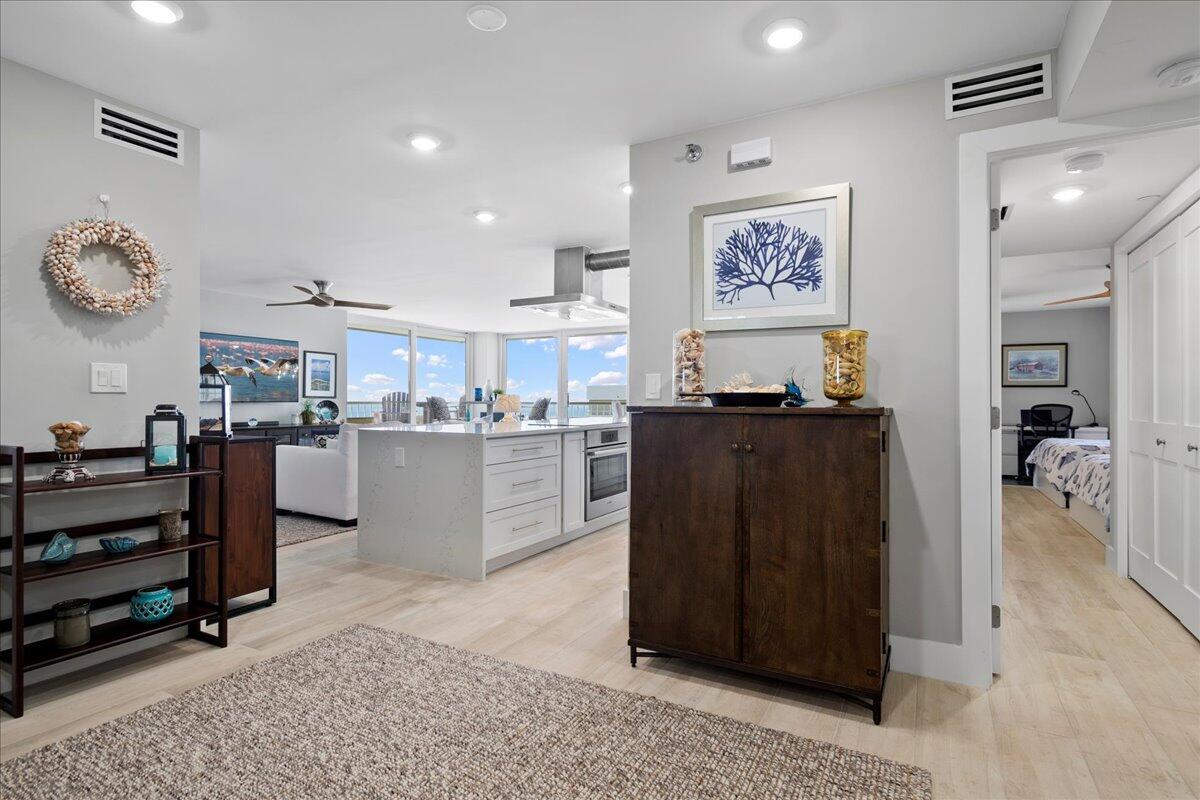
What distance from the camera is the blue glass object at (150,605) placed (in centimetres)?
249

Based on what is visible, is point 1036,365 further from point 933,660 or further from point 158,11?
point 158,11

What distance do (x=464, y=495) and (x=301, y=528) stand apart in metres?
2.16

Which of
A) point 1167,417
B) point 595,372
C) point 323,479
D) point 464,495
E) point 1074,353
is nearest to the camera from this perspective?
point 1167,417

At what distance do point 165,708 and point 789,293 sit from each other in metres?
2.82

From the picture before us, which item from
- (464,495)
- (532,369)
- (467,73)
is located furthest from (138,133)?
(532,369)

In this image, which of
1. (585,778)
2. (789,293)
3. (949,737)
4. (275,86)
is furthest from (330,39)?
(949,737)

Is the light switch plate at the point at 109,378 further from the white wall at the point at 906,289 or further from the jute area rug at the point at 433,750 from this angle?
the white wall at the point at 906,289

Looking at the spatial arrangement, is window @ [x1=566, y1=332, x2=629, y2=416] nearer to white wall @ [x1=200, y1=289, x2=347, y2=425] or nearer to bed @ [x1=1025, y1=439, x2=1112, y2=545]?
white wall @ [x1=200, y1=289, x2=347, y2=425]

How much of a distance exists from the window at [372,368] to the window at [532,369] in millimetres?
2212

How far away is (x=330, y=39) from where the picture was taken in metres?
2.22

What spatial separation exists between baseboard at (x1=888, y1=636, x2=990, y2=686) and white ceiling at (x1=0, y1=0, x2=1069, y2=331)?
223cm

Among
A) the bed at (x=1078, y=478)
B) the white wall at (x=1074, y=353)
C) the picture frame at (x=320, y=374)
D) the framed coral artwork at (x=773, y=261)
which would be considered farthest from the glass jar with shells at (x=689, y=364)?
the white wall at (x=1074, y=353)

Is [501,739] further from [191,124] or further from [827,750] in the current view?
[191,124]

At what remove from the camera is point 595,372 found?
11.1 m
